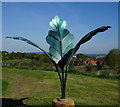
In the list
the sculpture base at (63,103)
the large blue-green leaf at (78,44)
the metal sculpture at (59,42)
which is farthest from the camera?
the metal sculpture at (59,42)

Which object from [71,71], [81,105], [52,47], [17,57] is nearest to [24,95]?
[81,105]

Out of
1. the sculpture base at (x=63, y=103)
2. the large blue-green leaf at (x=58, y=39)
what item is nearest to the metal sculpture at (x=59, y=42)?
the large blue-green leaf at (x=58, y=39)

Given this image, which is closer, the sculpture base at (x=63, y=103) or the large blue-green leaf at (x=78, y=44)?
the large blue-green leaf at (x=78, y=44)

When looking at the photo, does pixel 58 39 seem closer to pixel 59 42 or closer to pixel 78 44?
pixel 59 42

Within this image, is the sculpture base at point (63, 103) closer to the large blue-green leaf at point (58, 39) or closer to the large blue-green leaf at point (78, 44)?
the large blue-green leaf at point (78, 44)

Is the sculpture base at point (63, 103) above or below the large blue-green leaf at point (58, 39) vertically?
below

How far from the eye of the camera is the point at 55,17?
2965 mm

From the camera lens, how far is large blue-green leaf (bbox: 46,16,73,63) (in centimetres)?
287

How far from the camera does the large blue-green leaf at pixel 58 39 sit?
287 cm

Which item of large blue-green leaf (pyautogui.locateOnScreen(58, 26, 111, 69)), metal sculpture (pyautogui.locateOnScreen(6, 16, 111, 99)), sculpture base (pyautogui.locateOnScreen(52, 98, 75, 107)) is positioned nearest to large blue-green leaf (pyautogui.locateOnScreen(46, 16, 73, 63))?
metal sculpture (pyautogui.locateOnScreen(6, 16, 111, 99))

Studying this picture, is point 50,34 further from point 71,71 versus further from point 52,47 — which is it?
point 71,71

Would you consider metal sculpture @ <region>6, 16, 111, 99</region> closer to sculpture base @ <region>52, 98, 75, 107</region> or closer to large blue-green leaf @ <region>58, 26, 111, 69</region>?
large blue-green leaf @ <region>58, 26, 111, 69</region>

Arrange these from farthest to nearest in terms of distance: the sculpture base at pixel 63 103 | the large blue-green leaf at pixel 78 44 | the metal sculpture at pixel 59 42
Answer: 1. the metal sculpture at pixel 59 42
2. the sculpture base at pixel 63 103
3. the large blue-green leaf at pixel 78 44

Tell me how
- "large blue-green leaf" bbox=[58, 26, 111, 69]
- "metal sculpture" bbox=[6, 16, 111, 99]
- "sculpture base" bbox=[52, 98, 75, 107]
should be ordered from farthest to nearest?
"metal sculpture" bbox=[6, 16, 111, 99] → "sculpture base" bbox=[52, 98, 75, 107] → "large blue-green leaf" bbox=[58, 26, 111, 69]
